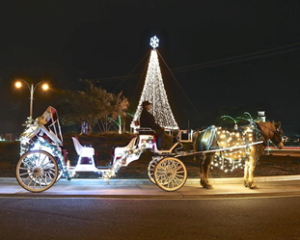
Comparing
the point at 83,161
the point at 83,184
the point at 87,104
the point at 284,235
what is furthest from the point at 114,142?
the point at 87,104

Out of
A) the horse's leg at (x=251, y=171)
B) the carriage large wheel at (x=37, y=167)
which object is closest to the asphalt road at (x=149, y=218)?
the carriage large wheel at (x=37, y=167)

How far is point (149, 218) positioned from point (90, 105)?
108 feet

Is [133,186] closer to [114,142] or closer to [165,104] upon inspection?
[114,142]

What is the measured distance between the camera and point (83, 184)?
11344mm

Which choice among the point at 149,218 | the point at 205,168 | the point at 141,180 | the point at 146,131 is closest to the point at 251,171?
the point at 205,168

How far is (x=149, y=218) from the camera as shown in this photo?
6.76m

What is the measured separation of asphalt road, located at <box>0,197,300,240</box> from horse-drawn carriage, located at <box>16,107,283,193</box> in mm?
991

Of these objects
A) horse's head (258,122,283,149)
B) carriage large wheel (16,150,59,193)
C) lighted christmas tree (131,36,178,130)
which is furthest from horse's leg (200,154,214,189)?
lighted christmas tree (131,36,178,130)

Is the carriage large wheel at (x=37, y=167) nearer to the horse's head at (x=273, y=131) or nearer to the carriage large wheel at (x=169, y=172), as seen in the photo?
the carriage large wheel at (x=169, y=172)

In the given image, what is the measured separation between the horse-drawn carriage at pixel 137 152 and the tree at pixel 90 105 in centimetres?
2900

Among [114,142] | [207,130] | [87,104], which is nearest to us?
[207,130]

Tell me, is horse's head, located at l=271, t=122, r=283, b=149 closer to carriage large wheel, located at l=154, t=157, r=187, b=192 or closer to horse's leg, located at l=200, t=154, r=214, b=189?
horse's leg, located at l=200, t=154, r=214, b=189

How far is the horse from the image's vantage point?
33.6ft

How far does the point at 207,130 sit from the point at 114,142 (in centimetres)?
1098
